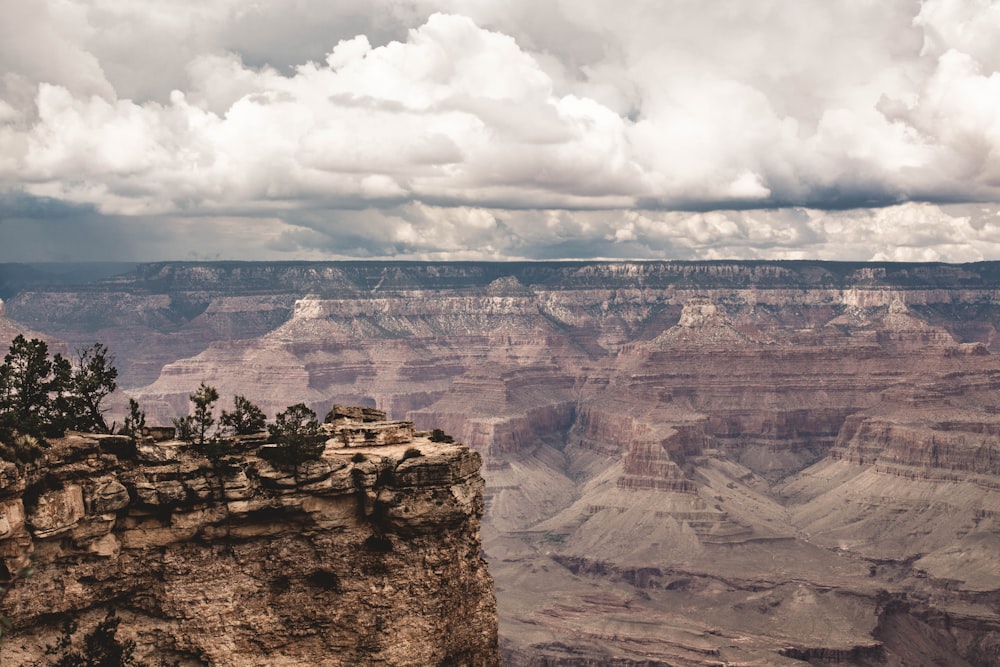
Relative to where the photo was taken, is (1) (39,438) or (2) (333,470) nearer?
(1) (39,438)

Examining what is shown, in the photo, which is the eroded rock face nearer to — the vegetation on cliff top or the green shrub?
the green shrub

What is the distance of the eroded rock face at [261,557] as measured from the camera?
3981 cm

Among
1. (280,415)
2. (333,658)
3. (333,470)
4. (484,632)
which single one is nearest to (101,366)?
(280,415)

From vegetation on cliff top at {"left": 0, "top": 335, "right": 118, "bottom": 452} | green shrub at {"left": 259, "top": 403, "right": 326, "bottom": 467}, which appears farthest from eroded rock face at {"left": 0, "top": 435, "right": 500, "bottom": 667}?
vegetation on cliff top at {"left": 0, "top": 335, "right": 118, "bottom": 452}

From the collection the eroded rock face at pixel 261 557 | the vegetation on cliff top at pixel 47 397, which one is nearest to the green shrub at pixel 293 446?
the eroded rock face at pixel 261 557

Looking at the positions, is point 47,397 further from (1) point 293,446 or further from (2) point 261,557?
(2) point 261,557

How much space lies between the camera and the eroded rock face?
39812mm

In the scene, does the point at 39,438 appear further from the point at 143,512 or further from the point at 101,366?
the point at 101,366

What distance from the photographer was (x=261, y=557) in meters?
43.2

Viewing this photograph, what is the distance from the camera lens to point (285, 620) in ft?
143

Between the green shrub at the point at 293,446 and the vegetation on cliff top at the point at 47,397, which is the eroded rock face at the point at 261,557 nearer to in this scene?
the green shrub at the point at 293,446

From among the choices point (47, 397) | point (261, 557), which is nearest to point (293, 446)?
point (261, 557)

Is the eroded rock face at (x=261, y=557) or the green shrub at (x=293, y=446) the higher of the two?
the green shrub at (x=293, y=446)

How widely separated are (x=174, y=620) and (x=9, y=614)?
5287 mm
